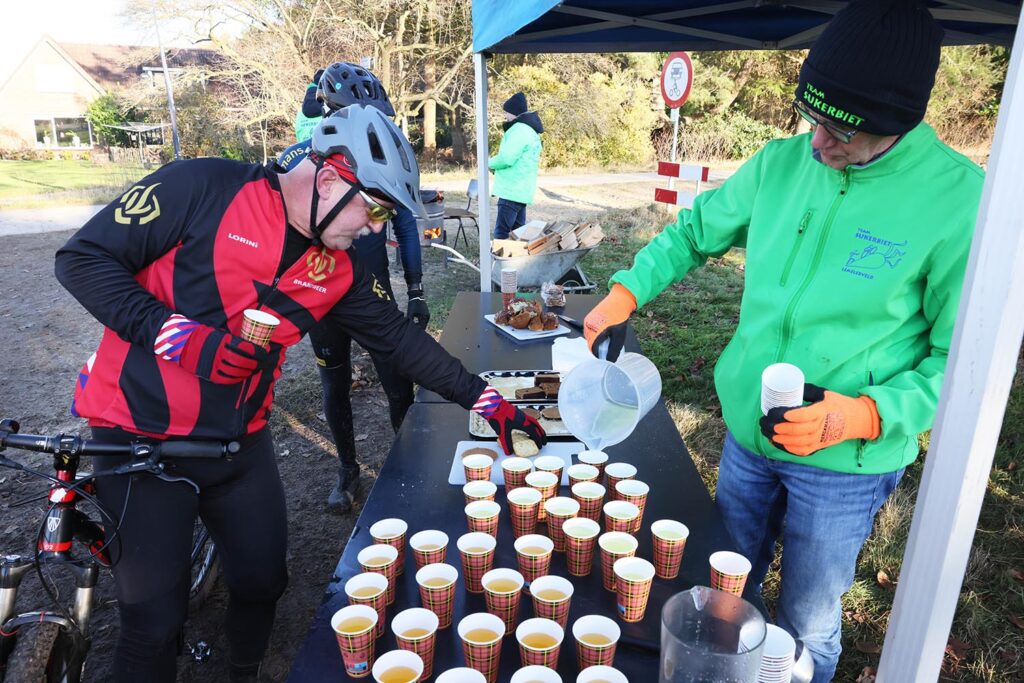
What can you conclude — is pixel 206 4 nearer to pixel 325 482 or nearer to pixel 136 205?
pixel 325 482

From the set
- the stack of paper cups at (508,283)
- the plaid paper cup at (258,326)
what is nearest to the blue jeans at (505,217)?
the stack of paper cups at (508,283)

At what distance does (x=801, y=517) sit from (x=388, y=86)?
72.5ft

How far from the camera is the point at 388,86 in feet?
70.7

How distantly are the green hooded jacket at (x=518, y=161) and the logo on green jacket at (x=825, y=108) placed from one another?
6796 mm

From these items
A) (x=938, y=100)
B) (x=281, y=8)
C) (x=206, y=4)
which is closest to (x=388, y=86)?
(x=281, y=8)

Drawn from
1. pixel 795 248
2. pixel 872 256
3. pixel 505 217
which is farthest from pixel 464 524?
pixel 505 217

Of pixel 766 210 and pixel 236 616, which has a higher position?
pixel 766 210

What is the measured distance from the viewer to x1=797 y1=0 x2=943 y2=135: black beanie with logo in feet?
5.06

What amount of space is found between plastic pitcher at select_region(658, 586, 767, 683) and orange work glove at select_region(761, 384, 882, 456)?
59 centimetres

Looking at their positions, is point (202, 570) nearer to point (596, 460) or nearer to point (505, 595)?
point (596, 460)

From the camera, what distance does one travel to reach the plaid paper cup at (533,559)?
162 cm

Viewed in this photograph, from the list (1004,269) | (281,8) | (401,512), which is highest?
(281,8)

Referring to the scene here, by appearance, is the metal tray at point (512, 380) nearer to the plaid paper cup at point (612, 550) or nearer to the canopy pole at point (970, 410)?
the plaid paper cup at point (612, 550)

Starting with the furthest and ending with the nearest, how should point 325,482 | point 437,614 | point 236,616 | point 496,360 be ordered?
point 325,482 < point 496,360 < point 236,616 < point 437,614
